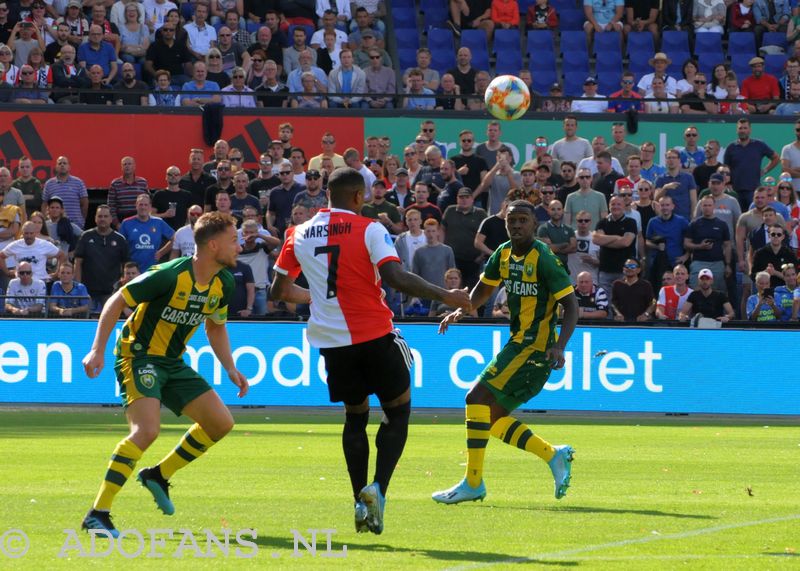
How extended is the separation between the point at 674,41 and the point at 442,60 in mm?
4774

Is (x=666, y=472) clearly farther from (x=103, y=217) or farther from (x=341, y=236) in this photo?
(x=103, y=217)

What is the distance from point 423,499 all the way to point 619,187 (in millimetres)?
12104

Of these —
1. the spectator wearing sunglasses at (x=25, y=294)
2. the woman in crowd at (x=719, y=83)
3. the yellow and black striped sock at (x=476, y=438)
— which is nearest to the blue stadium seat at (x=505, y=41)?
the woman in crowd at (x=719, y=83)

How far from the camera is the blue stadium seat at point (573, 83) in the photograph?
28062mm

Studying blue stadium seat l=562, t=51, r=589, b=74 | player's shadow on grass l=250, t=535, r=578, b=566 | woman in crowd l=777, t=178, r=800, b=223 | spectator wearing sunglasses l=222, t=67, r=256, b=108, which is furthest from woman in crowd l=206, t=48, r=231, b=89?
player's shadow on grass l=250, t=535, r=578, b=566

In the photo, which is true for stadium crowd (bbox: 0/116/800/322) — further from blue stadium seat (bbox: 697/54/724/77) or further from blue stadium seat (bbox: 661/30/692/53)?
blue stadium seat (bbox: 661/30/692/53)

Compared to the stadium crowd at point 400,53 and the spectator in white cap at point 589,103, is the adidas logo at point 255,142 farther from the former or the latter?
the spectator in white cap at point 589,103

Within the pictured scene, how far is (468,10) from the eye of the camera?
28.5m

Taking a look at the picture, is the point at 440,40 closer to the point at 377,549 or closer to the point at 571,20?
the point at 571,20

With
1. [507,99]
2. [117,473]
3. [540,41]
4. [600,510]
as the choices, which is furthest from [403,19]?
[117,473]

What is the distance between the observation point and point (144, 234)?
2178cm

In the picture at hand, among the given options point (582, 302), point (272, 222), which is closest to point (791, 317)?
point (582, 302)

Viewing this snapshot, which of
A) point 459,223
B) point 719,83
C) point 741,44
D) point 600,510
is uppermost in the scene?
point 741,44

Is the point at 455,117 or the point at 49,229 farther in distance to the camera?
the point at 455,117
